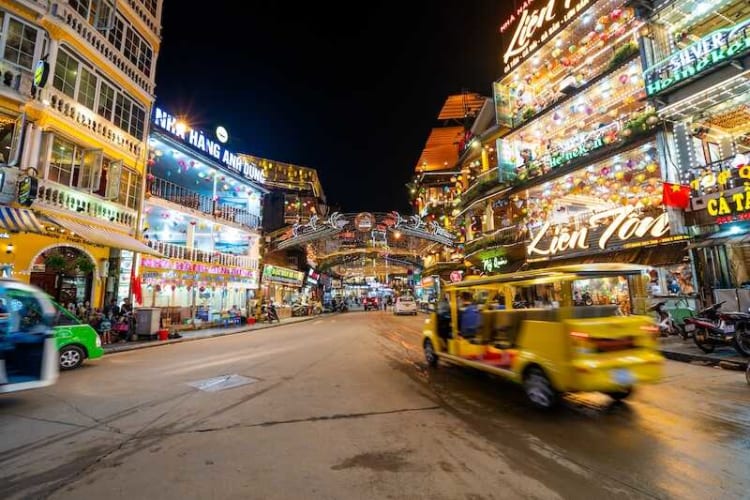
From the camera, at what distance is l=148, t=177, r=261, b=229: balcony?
2312cm

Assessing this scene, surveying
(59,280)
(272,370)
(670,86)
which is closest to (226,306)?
(59,280)

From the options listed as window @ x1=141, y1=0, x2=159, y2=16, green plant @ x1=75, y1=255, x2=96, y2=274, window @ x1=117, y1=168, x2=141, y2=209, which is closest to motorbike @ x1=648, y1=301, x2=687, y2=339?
green plant @ x1=75, y1=255, x2=96, y2=274

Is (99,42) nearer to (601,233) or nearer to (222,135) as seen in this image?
(222,135)

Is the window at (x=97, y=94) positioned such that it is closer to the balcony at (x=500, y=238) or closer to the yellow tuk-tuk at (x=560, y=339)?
the yellow tuk-tuk at (x=560, y=339)

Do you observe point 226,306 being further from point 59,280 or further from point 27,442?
point 27,442

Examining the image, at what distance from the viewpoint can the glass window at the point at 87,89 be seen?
16.1 m

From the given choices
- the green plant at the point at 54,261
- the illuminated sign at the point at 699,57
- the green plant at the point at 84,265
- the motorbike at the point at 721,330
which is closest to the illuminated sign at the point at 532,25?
the illuminated sign at the point at 699,57

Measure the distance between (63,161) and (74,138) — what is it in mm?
1095

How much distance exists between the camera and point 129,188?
62.6ft

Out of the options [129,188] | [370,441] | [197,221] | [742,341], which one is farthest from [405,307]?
[370,441]

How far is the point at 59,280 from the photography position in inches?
616

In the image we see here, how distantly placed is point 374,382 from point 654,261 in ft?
43.7

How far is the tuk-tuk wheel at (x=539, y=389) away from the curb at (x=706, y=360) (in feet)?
21.0

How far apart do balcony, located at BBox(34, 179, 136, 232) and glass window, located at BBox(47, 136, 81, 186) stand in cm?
54
